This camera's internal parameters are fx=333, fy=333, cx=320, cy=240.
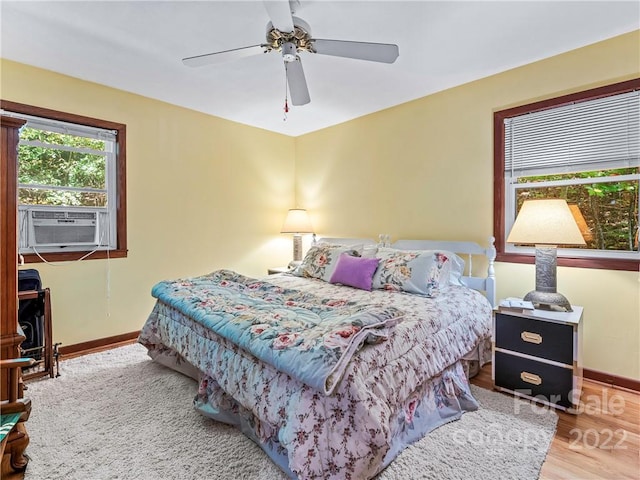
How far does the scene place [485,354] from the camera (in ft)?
8.86

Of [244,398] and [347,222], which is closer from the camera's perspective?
[244,398]

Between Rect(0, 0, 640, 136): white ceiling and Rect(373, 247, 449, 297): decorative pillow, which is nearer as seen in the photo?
Rect(0, 0, 640, 136): white ceiling

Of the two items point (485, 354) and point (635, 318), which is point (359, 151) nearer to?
point (485, 354)

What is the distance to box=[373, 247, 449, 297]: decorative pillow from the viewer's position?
264cm

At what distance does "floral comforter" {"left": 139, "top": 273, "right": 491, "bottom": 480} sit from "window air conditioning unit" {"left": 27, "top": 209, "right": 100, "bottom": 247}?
1.25 metres

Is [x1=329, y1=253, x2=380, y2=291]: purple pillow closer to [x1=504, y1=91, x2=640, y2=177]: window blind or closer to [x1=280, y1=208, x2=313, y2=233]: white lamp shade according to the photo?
[x1=280, y1=208, x2=313, y2=233]: white lamp shade

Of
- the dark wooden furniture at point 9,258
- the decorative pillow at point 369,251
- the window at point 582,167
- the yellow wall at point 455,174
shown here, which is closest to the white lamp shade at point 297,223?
the yellow wall at point 455,174

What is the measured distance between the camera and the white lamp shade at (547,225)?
7.38ft

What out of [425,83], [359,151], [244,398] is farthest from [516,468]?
[359,151]

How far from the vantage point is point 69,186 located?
10.2ft

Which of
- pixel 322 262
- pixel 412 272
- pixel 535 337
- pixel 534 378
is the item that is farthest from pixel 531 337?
pixel 322 262

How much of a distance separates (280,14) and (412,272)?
6.52ft

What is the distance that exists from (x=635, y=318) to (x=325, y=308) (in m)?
2.26

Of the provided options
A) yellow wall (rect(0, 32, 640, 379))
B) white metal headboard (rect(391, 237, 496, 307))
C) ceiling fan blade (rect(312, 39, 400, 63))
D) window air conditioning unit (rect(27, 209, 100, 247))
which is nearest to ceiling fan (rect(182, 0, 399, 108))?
ceiling fan blade (rect(312, 39, 400, 63))
